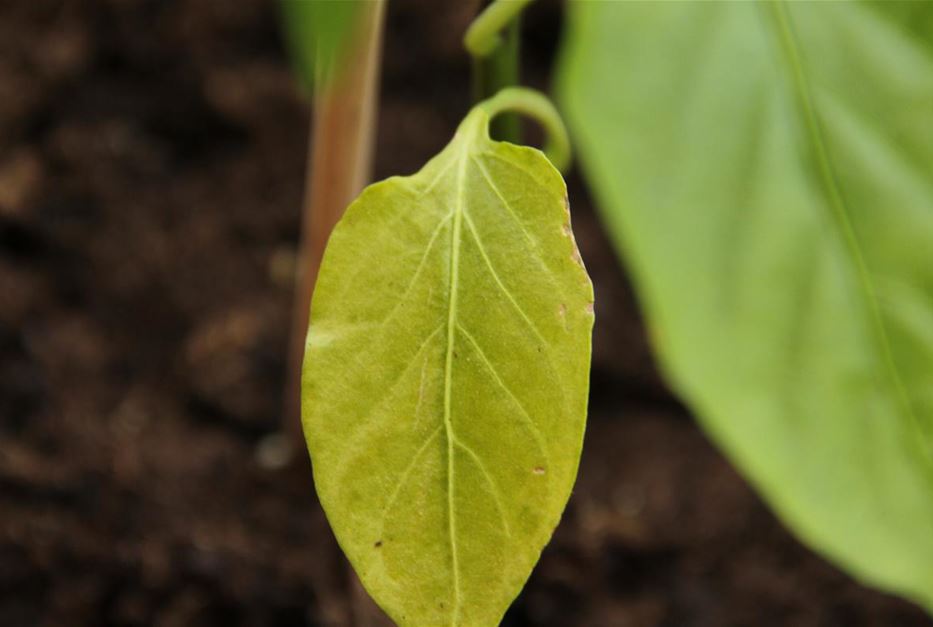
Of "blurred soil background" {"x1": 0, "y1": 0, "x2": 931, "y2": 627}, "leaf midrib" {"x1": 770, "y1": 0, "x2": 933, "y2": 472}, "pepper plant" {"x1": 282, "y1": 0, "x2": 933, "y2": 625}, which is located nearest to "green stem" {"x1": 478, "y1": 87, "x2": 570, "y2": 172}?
"pepper plant" {"x1": 282, "y1": 0, "x2": 933, "y2": 625}

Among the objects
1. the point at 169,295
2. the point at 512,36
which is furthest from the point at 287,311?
the point at 512,36

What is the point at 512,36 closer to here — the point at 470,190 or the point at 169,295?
the point at 470,190

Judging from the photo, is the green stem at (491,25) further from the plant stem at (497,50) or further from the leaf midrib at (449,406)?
the leaf midrib at (449,406)

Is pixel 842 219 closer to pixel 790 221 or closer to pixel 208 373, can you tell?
pixel 790 221

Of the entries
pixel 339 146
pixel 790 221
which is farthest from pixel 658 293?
pixel 339 146

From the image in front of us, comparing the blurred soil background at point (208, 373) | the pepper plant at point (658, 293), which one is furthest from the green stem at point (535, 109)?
the blurred soil background at point (208, 373)

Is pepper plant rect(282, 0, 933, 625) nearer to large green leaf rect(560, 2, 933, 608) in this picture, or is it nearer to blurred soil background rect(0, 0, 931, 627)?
large green leaf rect(560, 2, 933, 608)
